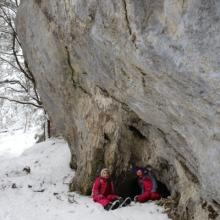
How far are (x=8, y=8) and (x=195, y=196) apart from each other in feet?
56.8

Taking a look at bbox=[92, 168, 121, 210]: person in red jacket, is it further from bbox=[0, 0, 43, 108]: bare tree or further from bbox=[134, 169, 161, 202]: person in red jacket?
bbox=[0, 0, 43, 108]: bare tree

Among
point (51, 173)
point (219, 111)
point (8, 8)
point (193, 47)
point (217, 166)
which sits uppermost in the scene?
point (8, 8)

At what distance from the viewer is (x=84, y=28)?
905 centimetres

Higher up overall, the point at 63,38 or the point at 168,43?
the point at 63,38

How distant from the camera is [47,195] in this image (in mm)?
12141

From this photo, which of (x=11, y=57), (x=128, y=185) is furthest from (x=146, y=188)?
(x=11, y=57)

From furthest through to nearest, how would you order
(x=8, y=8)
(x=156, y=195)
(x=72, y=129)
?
(x=8, y=8) → (x=72, y=129) → (x=156, y=195)

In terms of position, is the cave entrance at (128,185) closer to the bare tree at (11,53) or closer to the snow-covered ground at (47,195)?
the snow-covered ground at (47,195)

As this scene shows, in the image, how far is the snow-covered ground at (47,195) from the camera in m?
9.83

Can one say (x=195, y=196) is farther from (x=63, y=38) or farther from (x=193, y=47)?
(x=63, y=38)

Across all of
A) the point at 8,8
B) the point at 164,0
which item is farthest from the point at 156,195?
the point at 8,8

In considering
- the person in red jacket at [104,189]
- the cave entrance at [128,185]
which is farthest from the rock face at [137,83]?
the person in red jacket at [104,189]

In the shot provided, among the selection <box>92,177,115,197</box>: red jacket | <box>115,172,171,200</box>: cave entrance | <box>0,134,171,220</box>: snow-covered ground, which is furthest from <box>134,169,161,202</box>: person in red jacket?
<box>92,177,115,197</box>: red jacket

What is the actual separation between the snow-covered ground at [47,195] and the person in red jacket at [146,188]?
270mm
